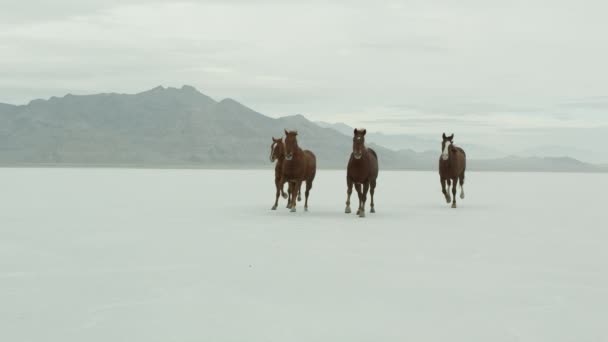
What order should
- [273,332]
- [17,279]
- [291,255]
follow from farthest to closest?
1. [291,255]
2. [17,279]
3. [273,332]

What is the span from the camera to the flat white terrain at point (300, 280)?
6.20 metres

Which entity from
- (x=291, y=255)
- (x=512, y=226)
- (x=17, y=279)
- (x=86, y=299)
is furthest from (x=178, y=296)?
(x=512, y=226)

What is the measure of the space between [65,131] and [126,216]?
17778 centimetres

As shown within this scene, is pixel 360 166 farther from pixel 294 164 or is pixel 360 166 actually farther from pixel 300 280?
pixel 300 280

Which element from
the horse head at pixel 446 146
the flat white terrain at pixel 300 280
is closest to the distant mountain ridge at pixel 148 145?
the horse head at pixel 446 146

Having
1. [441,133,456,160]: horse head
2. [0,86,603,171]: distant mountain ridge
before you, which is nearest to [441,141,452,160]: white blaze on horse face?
[441,133,456,160]: horse head

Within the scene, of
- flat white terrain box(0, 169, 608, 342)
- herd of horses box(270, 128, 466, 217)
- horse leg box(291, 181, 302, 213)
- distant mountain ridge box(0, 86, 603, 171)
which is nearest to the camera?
flat white terrain box(0, 169, 608, 342)

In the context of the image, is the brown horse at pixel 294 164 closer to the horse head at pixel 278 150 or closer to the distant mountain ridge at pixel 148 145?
the horse head at pixel 278 150

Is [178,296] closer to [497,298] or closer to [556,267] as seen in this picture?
[497,298]

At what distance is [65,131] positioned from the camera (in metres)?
184

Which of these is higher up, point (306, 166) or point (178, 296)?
point (306, 166)

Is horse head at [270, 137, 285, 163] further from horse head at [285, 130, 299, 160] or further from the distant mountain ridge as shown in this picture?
the distant mountain ridge

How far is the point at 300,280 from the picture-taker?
8359 mm

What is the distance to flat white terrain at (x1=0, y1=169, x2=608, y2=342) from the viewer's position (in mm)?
6195
